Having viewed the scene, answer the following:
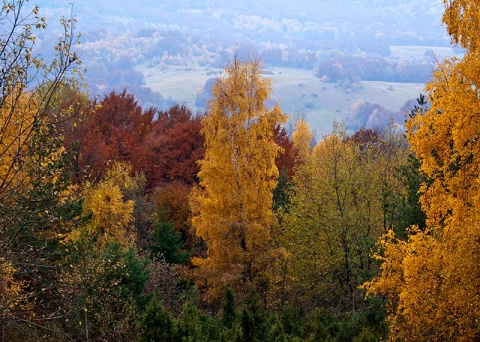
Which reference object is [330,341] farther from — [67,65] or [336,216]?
[67,65]

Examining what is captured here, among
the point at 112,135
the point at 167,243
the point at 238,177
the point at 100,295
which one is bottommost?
the point at 167,243

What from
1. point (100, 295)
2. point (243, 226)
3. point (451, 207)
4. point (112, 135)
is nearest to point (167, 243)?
point (243, 226)

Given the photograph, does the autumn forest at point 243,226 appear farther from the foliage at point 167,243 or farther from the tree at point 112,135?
the tree at point 112,135

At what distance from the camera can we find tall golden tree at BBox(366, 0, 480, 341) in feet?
34.1

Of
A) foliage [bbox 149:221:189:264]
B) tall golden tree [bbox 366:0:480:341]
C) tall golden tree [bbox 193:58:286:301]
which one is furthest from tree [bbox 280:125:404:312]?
tall golden tree [bbox 366:0:480:341]

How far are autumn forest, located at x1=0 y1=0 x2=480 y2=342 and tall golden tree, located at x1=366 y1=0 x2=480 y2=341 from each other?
45 millimetres

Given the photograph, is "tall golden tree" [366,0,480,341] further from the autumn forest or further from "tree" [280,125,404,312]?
"tree" [280,125,404,312]

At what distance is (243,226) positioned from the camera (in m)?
21.5

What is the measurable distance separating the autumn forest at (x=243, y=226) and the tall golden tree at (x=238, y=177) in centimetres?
7

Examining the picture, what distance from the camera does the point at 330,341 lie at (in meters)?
13.4

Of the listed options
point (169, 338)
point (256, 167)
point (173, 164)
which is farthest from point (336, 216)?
point (173, 164)

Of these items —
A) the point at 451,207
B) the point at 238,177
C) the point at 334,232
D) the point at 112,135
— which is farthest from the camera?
the point at 112,135

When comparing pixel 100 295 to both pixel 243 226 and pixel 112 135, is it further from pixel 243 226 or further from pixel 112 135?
pixel 112 135

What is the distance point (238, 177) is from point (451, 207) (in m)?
11.5
